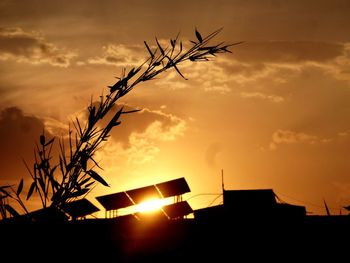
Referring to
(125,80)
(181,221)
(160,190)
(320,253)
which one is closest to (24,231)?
(125,80)

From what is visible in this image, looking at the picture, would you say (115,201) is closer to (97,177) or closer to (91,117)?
(97,177)

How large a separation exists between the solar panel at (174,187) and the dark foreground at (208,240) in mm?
10064

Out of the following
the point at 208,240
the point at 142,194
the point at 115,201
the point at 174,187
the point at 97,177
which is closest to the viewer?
the point at 97,177

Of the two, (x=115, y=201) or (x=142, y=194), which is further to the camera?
(x=115, y=201)

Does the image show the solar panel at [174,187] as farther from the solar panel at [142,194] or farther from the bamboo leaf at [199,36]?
the bamboo leaf at [199,36]

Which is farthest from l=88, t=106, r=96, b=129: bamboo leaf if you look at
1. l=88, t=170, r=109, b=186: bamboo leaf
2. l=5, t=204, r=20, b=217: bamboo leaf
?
l=5, t=204, r=20, b=217: bamboo leaf

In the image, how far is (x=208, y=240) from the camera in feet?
23.2

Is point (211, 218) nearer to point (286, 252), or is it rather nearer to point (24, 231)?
point (286, 252)

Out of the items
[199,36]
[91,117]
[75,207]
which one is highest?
[199,36]

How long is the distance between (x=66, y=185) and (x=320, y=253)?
17.7 ft

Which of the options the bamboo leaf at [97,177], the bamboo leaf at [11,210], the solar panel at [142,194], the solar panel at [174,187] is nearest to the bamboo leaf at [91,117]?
the bamboo leaf at [97,177]

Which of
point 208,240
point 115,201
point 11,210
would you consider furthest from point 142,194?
point 11,210

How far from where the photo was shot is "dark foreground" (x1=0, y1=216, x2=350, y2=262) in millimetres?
6680

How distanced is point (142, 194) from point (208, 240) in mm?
9937
